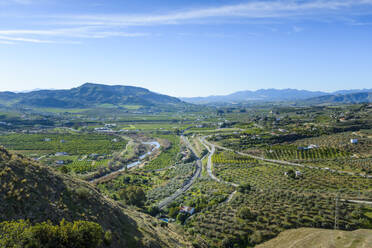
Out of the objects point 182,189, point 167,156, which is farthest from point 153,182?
point 167,156

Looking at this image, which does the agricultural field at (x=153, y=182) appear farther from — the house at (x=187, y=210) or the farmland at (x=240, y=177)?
the house at (x=187, y=210)

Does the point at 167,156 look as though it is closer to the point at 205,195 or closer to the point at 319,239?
the point at 205,195

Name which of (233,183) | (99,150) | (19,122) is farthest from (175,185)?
(19,122)

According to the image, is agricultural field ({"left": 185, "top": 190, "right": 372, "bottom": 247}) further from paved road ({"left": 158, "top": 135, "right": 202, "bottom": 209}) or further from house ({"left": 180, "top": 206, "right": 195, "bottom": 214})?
paved road ({"left": 158, "top": 135, "right": 202, "bottom": 209})

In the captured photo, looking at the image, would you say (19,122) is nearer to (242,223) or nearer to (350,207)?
(242,223)

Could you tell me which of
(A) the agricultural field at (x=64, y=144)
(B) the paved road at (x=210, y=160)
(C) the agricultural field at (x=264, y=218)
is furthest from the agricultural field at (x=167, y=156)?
(C) the agricultural field at (x=264, y=218)

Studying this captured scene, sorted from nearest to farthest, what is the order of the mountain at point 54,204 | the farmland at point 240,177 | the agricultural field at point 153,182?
the mountain at point 54,204 → the farmland at point 240,177 → the agricultural field at point 153,182
